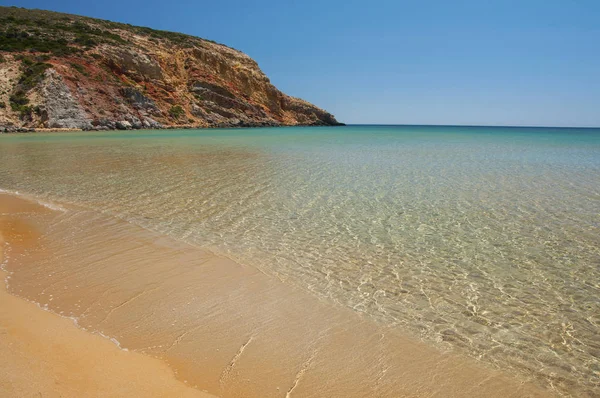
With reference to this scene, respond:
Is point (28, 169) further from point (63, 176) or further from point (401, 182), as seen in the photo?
point (401, 182)

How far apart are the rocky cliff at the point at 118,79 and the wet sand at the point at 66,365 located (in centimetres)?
4246

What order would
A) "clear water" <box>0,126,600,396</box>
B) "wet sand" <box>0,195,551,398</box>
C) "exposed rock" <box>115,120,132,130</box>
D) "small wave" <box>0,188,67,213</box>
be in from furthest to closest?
"exposed rock" <box>115,120,132,130</box>
"small wave" <box>0,188,67,213</box>
"clear water" <box>0,126,600,396</box>
"wet sand" <box>0,195,551,398</box>

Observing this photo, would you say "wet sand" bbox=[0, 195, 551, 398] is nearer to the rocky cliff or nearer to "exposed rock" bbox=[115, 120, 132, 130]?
the rocky cliff

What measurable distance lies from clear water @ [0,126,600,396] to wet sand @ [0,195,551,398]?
41 centimetres

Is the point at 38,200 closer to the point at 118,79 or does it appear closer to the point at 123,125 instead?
the point at 123,125

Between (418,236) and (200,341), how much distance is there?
4.31 m

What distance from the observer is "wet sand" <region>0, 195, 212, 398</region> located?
256 centimetres

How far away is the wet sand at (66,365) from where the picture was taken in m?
2.56

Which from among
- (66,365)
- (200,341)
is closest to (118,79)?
(200,341)

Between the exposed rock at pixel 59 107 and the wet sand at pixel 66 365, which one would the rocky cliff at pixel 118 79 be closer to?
the exposed rock at pixel 59 107

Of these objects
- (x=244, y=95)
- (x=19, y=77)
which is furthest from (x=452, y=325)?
(x=244, y=95)

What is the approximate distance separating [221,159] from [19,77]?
3644cm

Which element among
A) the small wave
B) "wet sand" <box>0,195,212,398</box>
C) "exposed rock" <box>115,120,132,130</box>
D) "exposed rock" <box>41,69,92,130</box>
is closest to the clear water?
the small wave

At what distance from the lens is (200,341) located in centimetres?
335
